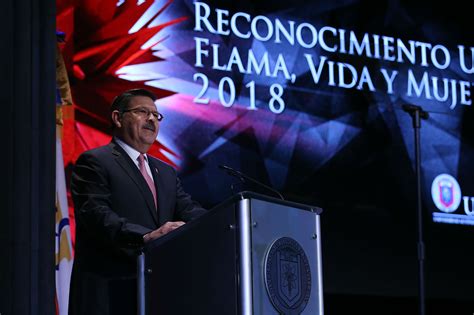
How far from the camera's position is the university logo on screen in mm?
6352

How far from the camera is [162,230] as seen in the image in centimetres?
310

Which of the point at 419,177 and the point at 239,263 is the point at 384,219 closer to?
the point at 419,177

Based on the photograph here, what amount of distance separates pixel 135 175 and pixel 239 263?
99 centimetres

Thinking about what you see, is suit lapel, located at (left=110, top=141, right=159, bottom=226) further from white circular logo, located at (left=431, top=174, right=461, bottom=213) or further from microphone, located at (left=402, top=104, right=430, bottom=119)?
white circular logo, located at (left=431, top=174, right=461, bottom=213)

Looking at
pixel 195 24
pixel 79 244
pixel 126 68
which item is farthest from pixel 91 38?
pixel 79 244

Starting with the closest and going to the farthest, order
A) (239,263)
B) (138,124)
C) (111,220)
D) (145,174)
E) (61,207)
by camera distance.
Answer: (239,263)
(111,220)
(145,174)
(138,124)
(61,207)

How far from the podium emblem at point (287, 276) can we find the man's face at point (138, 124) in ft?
3.45

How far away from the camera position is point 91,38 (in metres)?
5.53

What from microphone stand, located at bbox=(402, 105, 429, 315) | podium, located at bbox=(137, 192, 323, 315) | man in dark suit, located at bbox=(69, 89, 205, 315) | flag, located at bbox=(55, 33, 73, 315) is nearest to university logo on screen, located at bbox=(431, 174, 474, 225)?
microphone stand, located at bbox=(402, 105, 429, 315)

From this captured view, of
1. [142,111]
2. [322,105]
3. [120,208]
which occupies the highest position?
[322,105]

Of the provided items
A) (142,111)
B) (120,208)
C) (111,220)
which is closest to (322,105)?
(142,111)
